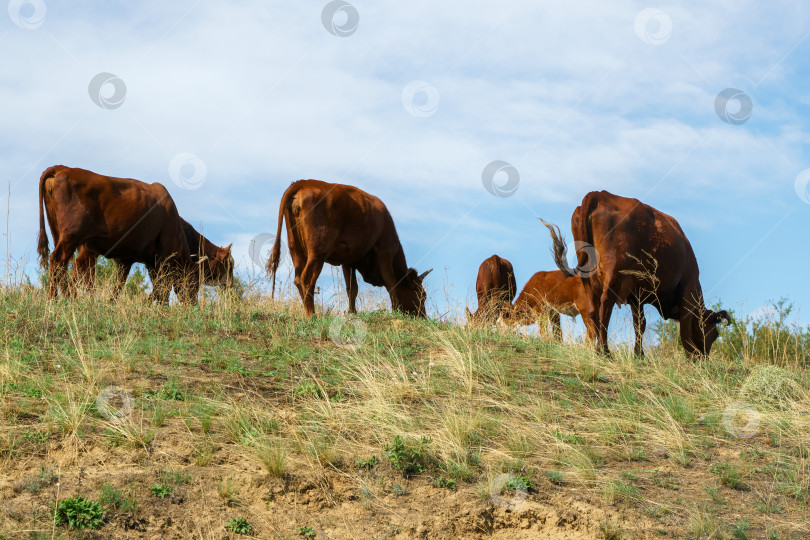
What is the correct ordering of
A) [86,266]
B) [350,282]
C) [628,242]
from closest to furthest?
[628,242] → [86,266] → [350,282]

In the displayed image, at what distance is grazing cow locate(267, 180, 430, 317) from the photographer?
11461 mm

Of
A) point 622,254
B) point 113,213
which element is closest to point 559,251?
point 622,254

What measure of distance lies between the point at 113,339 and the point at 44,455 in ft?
9.67

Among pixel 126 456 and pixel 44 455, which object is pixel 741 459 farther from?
pixel 44 455

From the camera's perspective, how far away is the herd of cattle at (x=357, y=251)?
9875mm

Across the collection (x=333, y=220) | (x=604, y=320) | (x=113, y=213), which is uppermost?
(x=113, y=213)

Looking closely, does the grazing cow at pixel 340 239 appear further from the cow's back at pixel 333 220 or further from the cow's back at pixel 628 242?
the cow's back at pixel 628 242

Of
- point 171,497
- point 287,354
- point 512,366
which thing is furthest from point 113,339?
point 512,366

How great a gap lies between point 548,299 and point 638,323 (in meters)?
5.15

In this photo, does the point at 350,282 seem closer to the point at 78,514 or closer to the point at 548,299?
the point at 548,299

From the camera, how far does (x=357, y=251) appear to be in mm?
12469

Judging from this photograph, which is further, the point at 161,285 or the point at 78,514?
the point at 161,285

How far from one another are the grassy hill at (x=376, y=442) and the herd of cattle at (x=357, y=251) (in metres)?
1.52

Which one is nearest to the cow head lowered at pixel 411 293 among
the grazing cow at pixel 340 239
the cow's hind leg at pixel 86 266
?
the grazing cow at pixel 340 239
